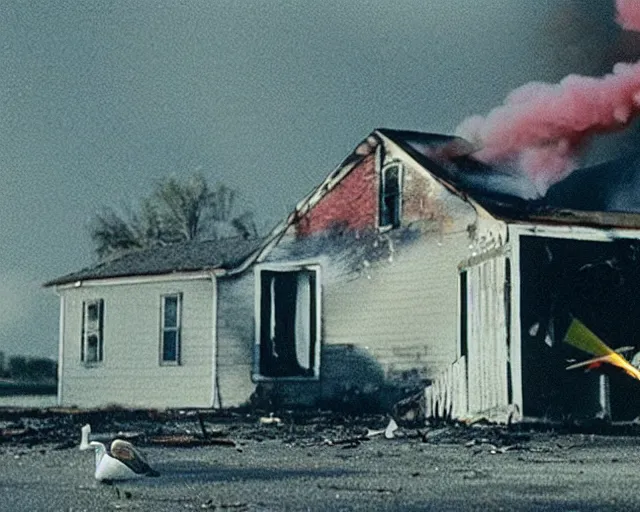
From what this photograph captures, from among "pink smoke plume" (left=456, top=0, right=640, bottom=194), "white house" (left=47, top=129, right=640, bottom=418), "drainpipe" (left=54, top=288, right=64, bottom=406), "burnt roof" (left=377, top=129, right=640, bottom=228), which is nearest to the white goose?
"white house" (left=47, top=129, right=640, bottom=418)

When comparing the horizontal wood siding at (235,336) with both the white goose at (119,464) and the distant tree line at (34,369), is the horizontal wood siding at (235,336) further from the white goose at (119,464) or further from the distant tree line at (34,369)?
the white goose at (119,464)

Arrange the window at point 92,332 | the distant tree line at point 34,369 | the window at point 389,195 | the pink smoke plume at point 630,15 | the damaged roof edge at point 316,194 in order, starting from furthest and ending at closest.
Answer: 1. the distant tree line at point 34,369
2. the window at point 92,332
3. the damaged roof edge at point 316,194
4. the pink smoke plume at point 630,15
5. the window at point 389,195

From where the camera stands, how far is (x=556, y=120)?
1809cm

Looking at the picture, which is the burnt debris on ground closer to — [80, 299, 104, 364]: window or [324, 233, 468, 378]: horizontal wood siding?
[324, 233, 468, 378]: horizontal wood siding

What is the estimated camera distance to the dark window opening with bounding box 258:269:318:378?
64.8 ft

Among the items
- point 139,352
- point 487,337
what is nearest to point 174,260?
point 139,352

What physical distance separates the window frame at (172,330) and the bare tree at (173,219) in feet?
8.47

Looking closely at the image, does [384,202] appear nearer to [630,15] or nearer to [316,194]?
[316,194]

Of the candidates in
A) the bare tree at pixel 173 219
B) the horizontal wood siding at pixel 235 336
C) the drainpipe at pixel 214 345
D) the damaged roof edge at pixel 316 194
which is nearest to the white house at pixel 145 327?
the drainpipe at pixel 214 345

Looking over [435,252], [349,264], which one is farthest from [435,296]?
[349,264]

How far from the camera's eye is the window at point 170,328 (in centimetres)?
2167

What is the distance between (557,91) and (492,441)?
20.7 ft

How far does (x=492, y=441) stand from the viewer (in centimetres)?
1338

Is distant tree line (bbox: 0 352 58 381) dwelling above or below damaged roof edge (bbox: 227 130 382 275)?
below
